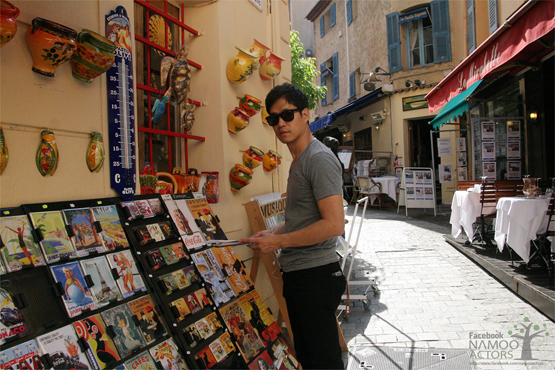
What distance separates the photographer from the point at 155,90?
105 inches

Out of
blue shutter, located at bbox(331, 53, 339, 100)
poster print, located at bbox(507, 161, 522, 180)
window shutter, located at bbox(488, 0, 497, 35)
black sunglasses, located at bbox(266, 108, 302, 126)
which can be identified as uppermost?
blue shutter, located at bbox(331, 53, 339, 100)

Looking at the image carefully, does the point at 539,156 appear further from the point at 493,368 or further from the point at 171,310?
the point at 171,310

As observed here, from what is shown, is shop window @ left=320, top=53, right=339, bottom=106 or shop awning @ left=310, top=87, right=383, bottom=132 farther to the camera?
shop window @ left=320, top=53, right=339, bottom=106

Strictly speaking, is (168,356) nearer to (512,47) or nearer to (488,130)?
(512,47)

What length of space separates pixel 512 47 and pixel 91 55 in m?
4.39

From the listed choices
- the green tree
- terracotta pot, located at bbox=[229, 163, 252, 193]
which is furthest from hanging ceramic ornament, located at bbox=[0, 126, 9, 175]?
the green tree

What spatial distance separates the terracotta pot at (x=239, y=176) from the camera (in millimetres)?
2992

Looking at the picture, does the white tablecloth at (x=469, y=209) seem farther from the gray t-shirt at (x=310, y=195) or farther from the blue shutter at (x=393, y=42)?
the blue shutter at (x=393, y=42)

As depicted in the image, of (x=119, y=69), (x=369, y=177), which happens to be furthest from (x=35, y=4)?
(x=369, y=177)

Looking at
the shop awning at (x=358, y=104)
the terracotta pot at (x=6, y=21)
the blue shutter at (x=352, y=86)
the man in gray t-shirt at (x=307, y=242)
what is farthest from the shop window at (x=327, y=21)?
the terracotta pot at (x=6, y=21)

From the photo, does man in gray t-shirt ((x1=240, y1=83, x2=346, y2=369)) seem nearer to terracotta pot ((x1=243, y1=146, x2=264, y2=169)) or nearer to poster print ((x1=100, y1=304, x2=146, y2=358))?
poster print ((x1=100, y1=304, x2=146, y2=358))

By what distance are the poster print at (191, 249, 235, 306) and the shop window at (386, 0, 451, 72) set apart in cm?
1226

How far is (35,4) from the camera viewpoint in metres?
1.58

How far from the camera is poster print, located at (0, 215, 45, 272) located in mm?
1323
